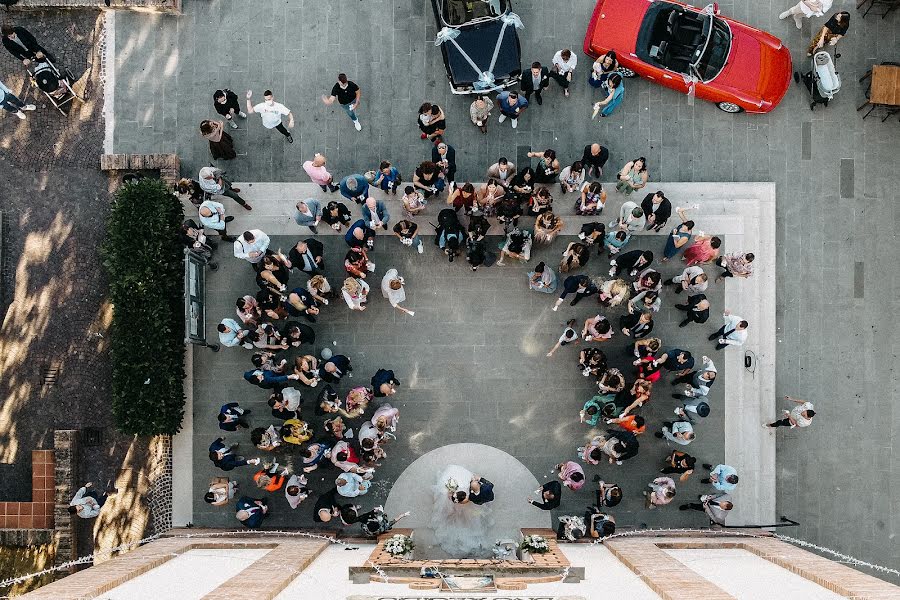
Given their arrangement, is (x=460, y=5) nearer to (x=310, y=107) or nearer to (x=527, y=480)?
(x=310, y=107)

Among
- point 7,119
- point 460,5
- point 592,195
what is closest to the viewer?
point 592,195

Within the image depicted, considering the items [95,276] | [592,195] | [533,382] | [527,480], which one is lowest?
[527,480]

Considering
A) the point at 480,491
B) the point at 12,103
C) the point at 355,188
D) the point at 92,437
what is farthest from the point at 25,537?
the point at 355,188

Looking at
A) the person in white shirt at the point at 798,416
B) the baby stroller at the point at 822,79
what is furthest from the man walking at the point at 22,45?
the person in white shirt at the point at 798,416

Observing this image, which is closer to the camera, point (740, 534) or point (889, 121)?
point (740, 534)

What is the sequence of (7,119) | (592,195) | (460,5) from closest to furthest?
1. (592,195)
2. (460,5)
3. (7,119)

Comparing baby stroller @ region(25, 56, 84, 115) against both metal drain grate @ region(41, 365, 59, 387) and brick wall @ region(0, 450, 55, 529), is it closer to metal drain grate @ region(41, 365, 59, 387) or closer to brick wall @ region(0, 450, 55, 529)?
metal drain grate @ region(41, 365, 59, 387)

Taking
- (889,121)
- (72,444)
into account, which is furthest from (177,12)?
(889,121)
